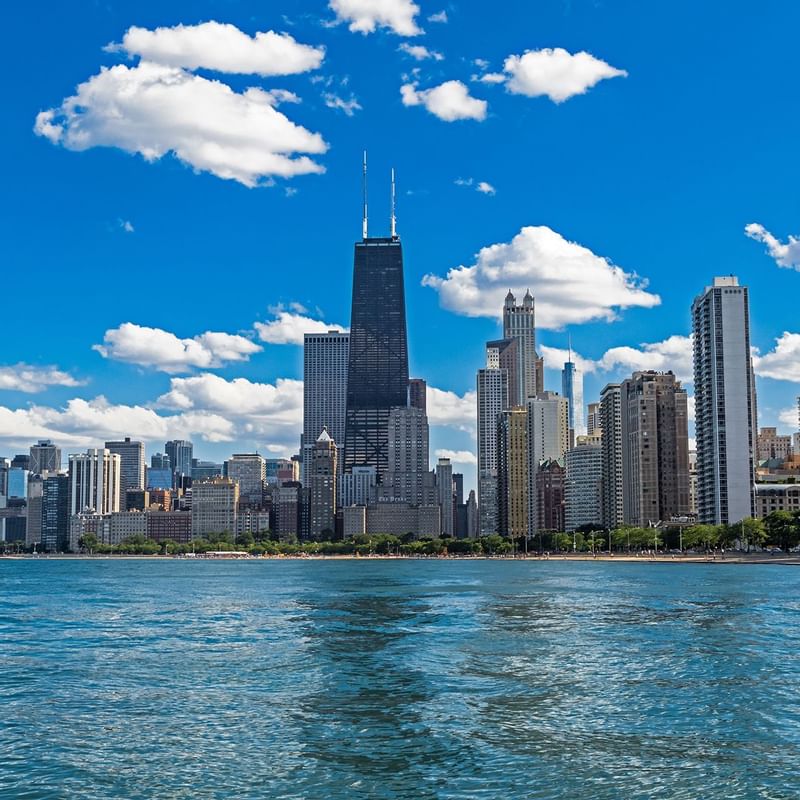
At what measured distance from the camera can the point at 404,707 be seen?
42594 mm

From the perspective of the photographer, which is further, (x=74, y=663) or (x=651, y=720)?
(x=74, y=663)

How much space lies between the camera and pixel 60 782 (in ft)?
103

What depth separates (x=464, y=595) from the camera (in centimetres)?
11688

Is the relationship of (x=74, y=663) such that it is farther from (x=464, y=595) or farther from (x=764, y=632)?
(x=464, y=595)

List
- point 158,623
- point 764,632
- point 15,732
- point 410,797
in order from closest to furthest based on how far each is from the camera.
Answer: point 410,797, point 15,732, point 764,632, point 158,623

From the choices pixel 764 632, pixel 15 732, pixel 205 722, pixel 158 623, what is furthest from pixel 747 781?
pixel 158 623

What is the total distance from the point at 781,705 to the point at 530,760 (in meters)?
15.1

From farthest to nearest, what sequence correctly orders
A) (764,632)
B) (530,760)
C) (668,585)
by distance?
(668,585) < (764,632) < (530,760)

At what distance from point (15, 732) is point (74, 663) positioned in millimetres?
19001

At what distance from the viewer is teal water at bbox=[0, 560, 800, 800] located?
31266 millimetres

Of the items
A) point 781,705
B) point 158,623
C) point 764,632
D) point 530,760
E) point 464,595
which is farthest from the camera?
point 464,595

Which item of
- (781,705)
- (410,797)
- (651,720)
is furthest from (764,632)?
(410,797)

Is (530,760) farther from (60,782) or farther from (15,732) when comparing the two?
(15,732)

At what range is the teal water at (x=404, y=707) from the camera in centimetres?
3127
